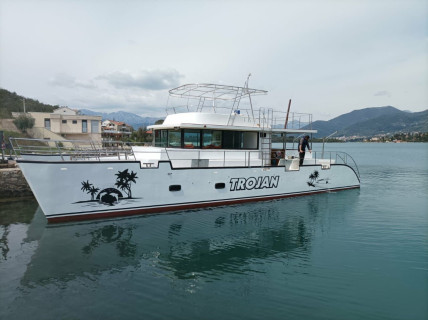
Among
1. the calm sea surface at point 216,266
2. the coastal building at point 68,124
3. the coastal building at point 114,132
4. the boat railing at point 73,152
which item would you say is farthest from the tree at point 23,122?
the calm sea surface at point 216,266

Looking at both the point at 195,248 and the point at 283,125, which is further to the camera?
the point at 283,125

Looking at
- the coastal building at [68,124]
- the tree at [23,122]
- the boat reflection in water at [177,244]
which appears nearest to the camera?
the boat reflection in water at [177,244]

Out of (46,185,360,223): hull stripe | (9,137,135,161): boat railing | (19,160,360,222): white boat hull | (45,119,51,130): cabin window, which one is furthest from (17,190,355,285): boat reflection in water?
(45,119,51,130): cabin window

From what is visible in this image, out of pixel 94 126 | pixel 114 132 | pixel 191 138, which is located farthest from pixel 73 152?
pixel 94 126

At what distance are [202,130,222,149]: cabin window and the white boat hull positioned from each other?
4.90 feet

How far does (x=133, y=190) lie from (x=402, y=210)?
41.8ft

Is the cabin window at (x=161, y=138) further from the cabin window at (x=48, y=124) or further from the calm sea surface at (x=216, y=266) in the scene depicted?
the cabin window at (x=48, y=124)

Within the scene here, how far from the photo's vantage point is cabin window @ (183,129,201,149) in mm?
13289

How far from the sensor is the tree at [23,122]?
128ft

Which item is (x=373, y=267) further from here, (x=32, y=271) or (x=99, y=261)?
(x=32, y=271)

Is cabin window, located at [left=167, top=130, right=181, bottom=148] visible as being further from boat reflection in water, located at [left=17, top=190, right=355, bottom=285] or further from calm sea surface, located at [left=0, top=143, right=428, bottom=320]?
calm sea surface, located at [left=0, top=143, right=428, bottom=320]

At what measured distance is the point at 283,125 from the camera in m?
16.5

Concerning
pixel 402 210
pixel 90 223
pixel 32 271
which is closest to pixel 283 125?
pixel 402 210

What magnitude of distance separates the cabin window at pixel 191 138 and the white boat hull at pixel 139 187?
1.54 meters
